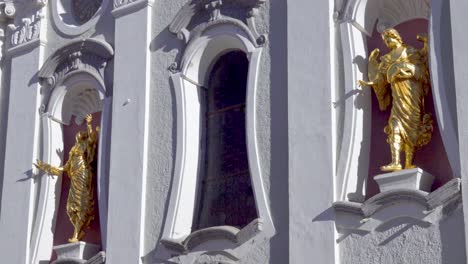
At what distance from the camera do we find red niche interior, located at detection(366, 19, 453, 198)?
12.5 meters

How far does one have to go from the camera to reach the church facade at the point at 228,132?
12.5 meters

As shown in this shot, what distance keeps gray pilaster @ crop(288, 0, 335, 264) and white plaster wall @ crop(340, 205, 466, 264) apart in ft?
1.11

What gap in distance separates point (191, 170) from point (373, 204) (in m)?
3.45

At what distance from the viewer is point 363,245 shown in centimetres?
1261

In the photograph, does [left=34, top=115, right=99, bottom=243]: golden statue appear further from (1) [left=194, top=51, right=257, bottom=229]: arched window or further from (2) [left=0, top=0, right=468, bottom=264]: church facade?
(1) [left=194, top=51, right=257, bottom=229]: arched window

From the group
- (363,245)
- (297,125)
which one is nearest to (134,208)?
(297,125)

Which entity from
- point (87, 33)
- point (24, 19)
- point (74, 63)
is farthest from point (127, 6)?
point (24, 19)

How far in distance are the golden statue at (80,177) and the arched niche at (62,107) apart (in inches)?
10.9

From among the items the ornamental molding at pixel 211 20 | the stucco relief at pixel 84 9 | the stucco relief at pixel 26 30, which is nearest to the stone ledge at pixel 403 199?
the ornamental molding at pixel 211 20

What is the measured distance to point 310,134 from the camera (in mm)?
13406

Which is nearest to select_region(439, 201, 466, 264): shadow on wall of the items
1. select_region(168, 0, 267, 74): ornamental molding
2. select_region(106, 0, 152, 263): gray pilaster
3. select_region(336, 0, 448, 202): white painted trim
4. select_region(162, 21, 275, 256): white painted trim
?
select_region(336, 0, 448, 202): white painted trim

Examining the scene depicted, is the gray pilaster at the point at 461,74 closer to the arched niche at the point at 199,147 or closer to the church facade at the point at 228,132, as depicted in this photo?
the church facade at the point at 228,132

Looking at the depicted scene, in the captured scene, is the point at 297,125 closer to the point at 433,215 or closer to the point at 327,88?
the point at 327,88

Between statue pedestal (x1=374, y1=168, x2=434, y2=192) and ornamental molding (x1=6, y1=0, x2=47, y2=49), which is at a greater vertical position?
ornamental molding (x1=6, y1=0, x2=47, y2=49)
